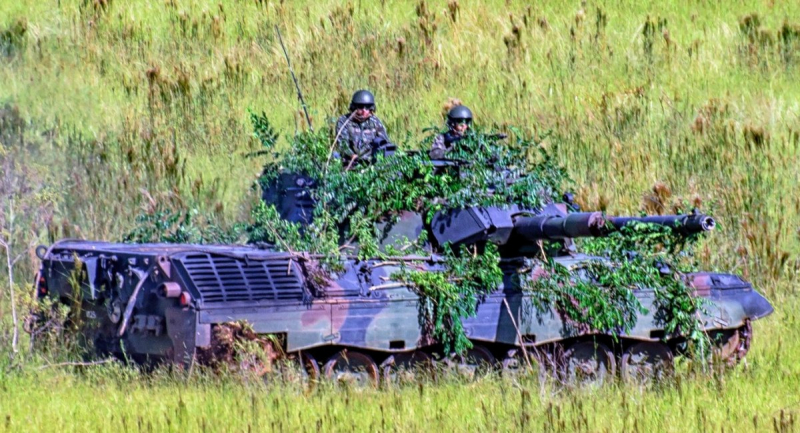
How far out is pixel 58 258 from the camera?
1193 cm

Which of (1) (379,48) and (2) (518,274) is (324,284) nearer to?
(2) (518,274)

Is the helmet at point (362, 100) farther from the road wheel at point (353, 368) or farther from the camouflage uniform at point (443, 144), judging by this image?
the road wheel at point (353, 368)

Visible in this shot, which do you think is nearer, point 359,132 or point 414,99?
point 359,132

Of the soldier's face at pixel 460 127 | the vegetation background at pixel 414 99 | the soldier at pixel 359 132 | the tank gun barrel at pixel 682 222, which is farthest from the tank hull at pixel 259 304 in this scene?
the soldier's face at pixel 460 127

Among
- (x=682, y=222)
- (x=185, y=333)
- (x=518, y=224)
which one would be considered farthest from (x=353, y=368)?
(x=682, y=222)

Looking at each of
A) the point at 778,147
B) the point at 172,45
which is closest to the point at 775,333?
the point at 778,147

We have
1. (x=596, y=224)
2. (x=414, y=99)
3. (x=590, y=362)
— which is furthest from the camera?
(x=414, y=99)

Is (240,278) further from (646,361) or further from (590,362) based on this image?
(646,361)

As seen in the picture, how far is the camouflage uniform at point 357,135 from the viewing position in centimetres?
1284

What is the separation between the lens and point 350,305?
1118 centimetres

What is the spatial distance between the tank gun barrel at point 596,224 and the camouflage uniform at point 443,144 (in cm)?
128

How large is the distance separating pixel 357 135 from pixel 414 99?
629 cm

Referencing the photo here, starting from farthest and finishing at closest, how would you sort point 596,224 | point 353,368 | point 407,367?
point 407,367, point 353,368, point 596,224

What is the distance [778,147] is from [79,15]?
1005 centimetres
